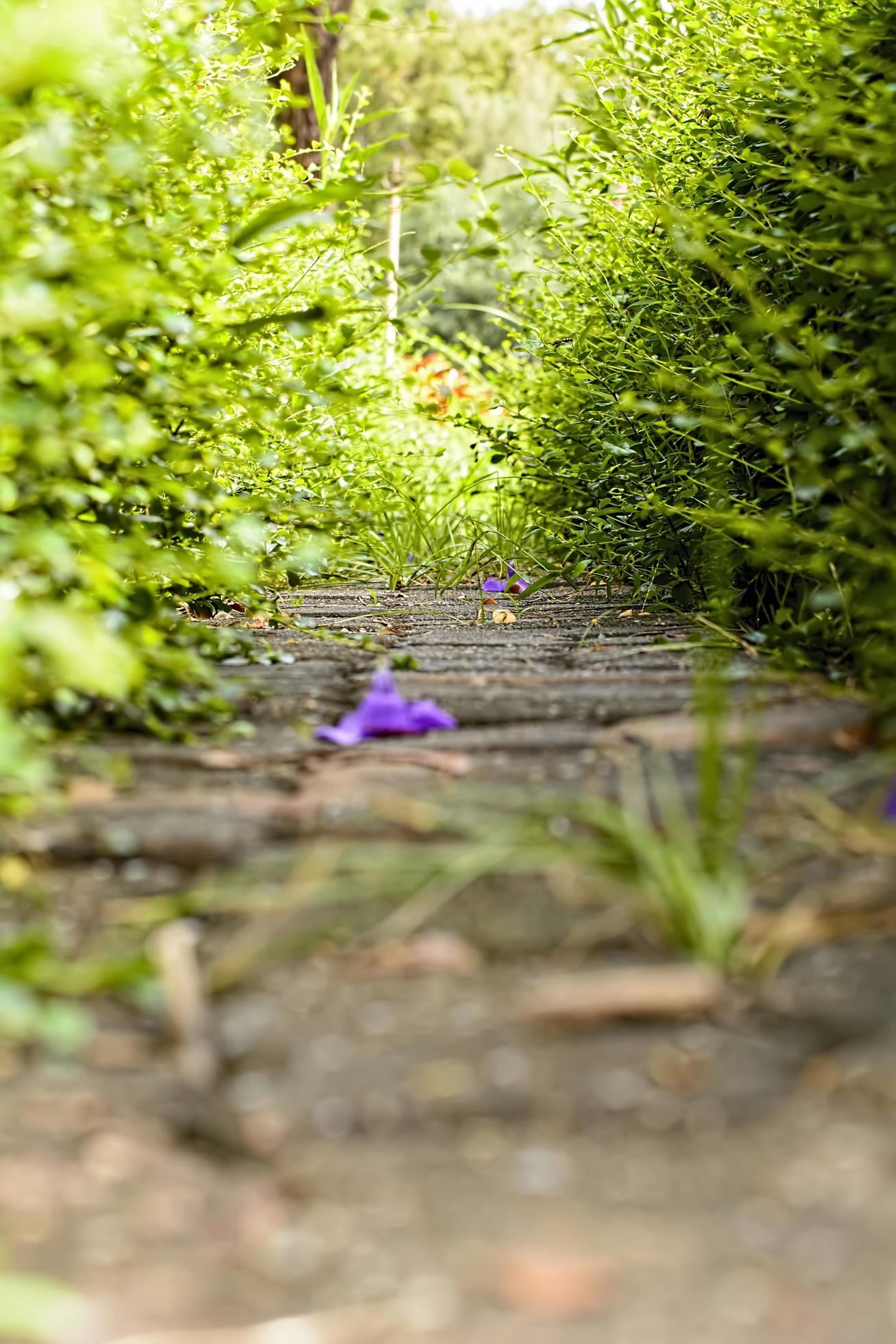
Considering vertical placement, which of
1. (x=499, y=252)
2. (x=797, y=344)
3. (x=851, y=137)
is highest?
(x=851, y=137)

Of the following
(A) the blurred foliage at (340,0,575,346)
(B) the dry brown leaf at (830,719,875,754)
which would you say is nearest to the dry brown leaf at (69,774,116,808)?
(B) the dry brown leaf at (830,719,875,754)

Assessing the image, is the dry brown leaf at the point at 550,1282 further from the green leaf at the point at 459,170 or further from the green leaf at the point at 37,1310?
the green leaf at the point at 459,170

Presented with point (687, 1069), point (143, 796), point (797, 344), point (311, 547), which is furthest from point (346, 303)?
point (687, 1069)

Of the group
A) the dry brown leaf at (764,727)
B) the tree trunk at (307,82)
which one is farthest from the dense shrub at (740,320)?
the tree trunk at (307,82)

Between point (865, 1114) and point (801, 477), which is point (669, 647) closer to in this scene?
point (801, 477)

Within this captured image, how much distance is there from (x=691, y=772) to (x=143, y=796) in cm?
60

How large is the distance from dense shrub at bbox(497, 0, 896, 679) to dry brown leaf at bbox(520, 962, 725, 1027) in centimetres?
60

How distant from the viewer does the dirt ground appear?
27.1 inches

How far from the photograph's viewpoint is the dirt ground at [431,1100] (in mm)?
689

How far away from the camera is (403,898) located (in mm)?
1144

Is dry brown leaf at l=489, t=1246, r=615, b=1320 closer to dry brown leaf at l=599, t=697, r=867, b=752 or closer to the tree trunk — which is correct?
dry brown leaf at l=599, t=697, r=867, b=752

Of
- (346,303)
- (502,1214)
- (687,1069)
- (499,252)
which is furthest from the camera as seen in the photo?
(346,303)

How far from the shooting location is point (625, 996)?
3.15ft

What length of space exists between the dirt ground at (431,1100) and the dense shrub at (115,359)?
8.8 inches
